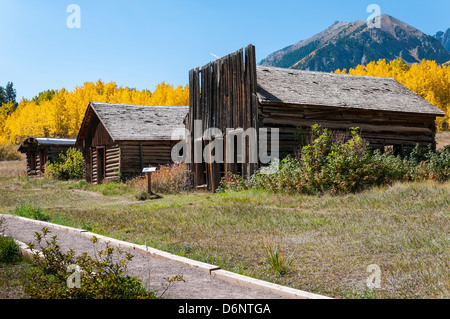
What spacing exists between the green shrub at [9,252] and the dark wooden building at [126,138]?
1865 cm

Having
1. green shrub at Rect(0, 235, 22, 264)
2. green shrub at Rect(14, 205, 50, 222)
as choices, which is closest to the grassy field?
green shrub at Rect(14, 205, 50, 222)

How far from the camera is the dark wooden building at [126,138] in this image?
26.2m

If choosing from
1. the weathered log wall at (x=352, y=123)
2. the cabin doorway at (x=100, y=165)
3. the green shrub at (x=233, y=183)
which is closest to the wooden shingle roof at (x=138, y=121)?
the cabin doorway at (x=100, y=165)

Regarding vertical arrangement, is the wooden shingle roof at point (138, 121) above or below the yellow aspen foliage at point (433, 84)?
below

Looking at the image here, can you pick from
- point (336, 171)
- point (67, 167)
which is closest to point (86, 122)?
point (67, 167)

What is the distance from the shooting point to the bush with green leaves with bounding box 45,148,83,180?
1287 inches

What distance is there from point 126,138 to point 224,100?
344 inches

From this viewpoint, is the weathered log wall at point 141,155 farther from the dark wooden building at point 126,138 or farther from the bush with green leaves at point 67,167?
the bush with green leaves at point 67,167

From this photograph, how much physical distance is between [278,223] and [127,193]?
12.4 metres

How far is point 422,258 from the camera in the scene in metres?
6.21

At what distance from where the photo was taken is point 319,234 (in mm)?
8422

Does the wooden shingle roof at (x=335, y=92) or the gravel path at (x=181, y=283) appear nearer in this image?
the gravel path at (x=181, y=283)

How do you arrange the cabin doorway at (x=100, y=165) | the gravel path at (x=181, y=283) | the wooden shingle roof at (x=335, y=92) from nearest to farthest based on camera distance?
1. the gravel path at (x=181, y=283)
2. the wooden shingle roof at (x=335, y=92)
3. the cabin doorway at (x=100, y=165)
